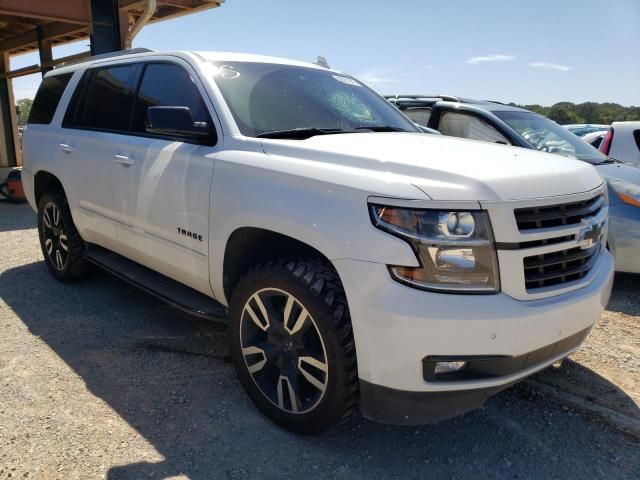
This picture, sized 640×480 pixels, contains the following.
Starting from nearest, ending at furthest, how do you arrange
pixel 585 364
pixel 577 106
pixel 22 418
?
pixel 22 418
pixel 585 364
pixel 577 106

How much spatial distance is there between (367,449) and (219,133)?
185cm

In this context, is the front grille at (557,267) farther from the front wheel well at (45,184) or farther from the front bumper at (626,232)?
the front wheel well at (45,184)

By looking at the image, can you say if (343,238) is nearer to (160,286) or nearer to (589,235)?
Result: (589,235)

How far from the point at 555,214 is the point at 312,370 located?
1.30m

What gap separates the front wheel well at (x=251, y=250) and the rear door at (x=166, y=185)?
0.58 ft

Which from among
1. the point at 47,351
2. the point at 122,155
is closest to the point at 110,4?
the point at 122,155

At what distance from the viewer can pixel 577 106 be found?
150ft

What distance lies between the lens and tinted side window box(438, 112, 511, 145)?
5.31 m

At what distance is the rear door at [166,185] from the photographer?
2.97 metres

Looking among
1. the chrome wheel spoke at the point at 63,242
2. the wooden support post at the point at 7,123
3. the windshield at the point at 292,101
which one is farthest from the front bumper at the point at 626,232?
the wooden support post at the point at 7,123

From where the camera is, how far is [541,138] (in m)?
5.56

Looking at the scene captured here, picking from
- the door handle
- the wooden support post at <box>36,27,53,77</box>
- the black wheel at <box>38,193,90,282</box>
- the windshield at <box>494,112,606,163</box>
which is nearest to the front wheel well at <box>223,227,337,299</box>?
the door handle

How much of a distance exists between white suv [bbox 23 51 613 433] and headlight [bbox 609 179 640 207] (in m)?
2.15

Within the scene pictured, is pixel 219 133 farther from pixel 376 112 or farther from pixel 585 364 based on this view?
pixel 585 364
